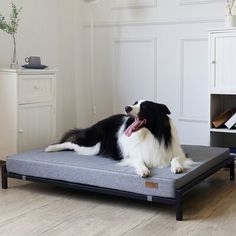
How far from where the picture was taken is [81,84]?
16.7 feet

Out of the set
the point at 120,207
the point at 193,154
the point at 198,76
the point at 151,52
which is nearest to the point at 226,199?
the point at 193,154

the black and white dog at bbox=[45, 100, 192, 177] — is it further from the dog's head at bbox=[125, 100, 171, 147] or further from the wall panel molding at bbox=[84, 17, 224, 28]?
the wall panel molding at bbox=[84, 17, 224, 28]

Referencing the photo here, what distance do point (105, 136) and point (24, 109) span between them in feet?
3.04

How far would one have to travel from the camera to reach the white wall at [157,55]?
14.2ft

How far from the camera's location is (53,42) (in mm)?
4871

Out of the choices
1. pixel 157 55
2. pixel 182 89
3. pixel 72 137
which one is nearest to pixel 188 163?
pixel 72 137

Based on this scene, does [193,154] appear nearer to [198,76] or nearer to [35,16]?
[198,76]

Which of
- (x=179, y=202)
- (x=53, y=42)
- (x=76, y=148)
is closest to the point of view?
(x=179, y=202)

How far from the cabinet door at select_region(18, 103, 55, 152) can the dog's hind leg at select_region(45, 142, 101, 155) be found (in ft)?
1.64

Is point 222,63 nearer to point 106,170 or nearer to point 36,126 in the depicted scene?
point 106,170

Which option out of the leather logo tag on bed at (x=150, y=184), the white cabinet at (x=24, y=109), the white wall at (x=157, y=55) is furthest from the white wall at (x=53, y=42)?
the leather logo tag on bed at (x=150, y=184)

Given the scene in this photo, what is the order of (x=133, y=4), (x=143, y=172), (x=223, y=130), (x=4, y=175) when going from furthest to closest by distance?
(x=133, y=4), (x=223, y=130), (x=4, y=175), (x=143, y=172)

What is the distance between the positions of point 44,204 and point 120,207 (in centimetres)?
51

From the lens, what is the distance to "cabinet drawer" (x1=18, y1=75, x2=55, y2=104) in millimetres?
3891
